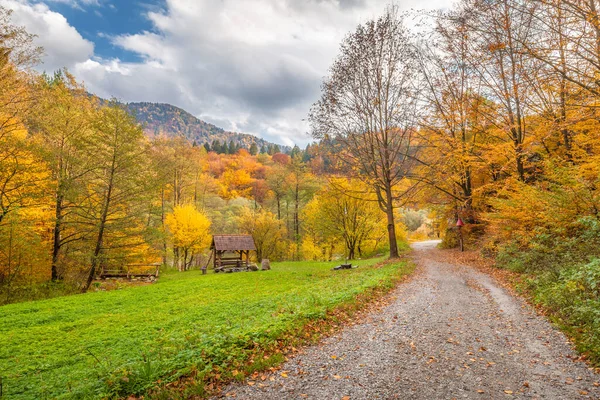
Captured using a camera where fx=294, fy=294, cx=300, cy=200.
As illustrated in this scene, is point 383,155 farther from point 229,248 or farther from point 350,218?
point 229,248

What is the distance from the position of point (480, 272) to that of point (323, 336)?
992cm

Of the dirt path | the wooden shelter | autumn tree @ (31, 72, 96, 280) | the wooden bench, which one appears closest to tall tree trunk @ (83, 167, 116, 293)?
autumn tree @ (31, 72, 96, 280)

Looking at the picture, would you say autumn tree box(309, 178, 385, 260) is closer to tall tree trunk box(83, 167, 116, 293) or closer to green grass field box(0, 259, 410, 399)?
green grass field box(0, 259, 410, 399)

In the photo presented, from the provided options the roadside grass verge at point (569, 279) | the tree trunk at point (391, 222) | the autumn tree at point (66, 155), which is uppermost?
the autumn tree at point (66, 155)

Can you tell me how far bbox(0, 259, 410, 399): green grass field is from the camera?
4801mm

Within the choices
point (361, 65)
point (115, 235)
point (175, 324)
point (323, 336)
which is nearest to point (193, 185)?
point (115, 235)

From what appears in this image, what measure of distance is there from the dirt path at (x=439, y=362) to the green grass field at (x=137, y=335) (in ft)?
3.48

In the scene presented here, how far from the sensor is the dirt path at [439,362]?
416cm

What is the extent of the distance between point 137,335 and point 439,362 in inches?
290

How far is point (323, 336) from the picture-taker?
21.0 feet

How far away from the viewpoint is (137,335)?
7879 mm

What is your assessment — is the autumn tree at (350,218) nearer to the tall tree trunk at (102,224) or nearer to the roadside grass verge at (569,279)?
→ the roadside grass verge at (569,279)

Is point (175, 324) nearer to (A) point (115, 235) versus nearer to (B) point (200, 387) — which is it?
(B) point (200, 387)

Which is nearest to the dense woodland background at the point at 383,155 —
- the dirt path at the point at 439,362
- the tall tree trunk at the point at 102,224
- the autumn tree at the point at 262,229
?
the tall tree trunk at the point at 102,224
